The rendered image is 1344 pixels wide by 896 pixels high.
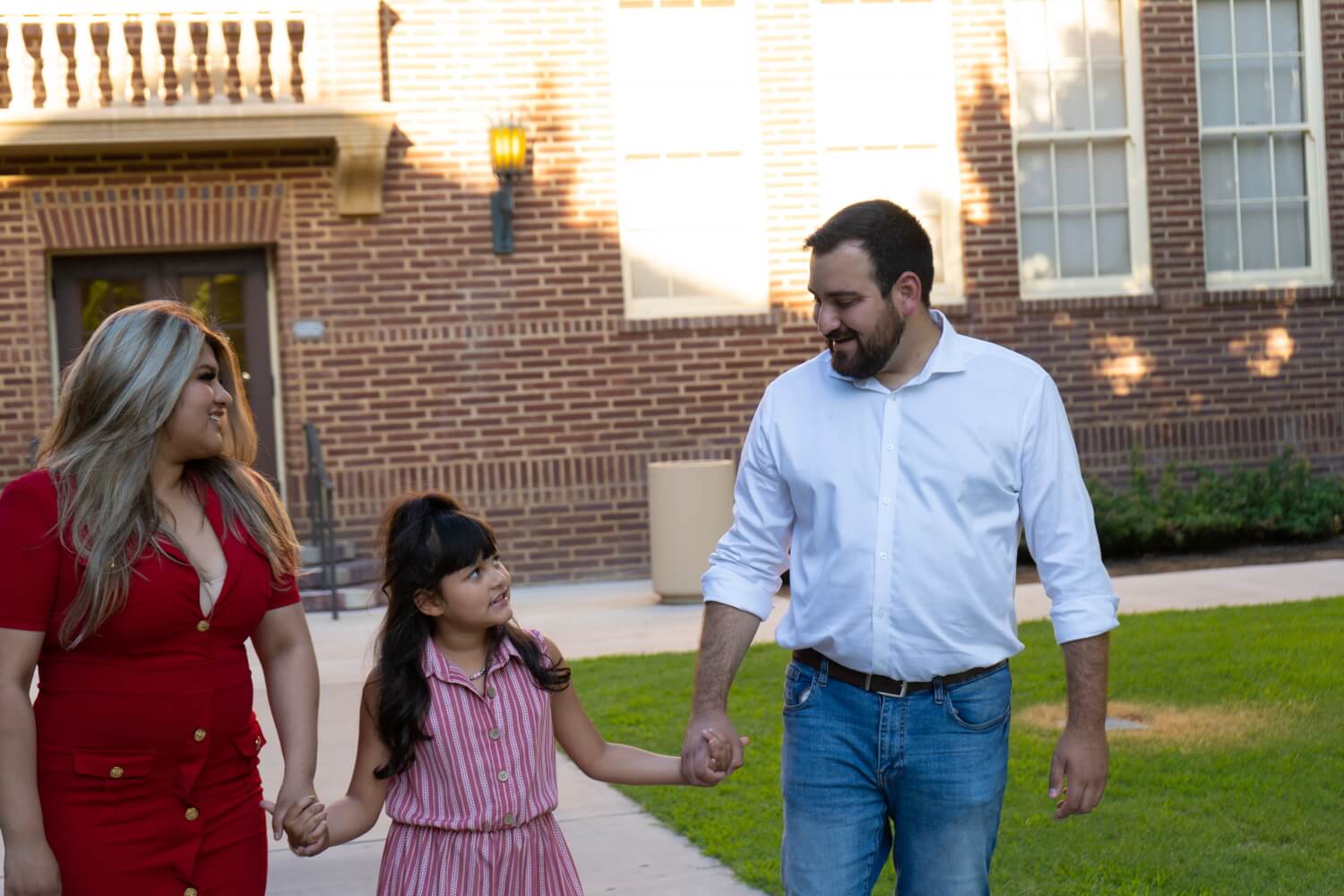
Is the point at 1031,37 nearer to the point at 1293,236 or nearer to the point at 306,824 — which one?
the point at 1293,236

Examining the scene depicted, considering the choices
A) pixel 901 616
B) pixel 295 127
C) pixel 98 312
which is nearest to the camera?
pixel 901 616

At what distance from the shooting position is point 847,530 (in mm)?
3248

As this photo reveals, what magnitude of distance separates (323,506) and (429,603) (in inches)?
359

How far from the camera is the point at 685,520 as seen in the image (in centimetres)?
1111

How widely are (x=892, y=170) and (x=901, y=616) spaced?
10669 millimetres

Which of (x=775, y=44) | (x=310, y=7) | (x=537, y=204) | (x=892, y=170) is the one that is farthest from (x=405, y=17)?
(x=892, y=170)

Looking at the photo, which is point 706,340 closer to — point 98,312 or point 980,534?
point 98,312

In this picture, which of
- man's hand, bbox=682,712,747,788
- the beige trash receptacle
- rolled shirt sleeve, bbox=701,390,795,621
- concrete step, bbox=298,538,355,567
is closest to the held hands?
man's hand, bbox=682,712,747,788

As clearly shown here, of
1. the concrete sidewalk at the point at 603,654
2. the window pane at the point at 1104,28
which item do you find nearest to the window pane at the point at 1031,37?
the window pane at the point at 1104,28

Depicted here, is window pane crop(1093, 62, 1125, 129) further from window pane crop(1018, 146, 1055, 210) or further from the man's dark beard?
the man's dark beard

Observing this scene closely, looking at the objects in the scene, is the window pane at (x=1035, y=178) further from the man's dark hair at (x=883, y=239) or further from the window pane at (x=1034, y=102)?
the man's dark hair at (x=883, y=239)

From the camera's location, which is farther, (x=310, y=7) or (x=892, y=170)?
(x=892, y=170)

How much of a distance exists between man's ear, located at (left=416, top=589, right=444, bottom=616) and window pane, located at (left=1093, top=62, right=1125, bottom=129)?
11.7 meters

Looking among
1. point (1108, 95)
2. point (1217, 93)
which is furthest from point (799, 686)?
point (1217, 93)
